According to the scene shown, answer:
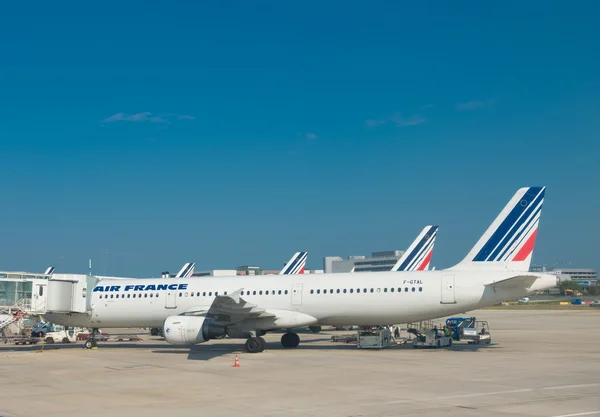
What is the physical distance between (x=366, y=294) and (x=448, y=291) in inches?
150

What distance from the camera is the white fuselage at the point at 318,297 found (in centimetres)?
2778

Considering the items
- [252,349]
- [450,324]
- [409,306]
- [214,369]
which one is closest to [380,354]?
Answer: [409,306]

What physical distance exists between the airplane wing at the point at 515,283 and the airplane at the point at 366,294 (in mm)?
40

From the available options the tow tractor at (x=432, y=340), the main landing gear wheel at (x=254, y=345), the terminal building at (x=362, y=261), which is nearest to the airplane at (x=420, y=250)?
the tow tractor at (x=432, y=340)

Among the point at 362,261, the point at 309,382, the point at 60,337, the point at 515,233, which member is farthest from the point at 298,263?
the point at 362,261

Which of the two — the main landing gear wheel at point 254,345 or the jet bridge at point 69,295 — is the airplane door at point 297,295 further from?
the jet bridge at point 69,295

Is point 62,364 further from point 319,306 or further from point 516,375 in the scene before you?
point 516,375

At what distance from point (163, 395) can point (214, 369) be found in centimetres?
611

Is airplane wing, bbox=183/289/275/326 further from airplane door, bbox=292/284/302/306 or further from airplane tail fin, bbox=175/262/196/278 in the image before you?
airplane tail fin, bbox=175/262/196/278

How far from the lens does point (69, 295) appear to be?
3316 cm

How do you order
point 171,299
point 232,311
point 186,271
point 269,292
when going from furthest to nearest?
point 186,271 < point 171,299 < point 269,292 < point 232,311

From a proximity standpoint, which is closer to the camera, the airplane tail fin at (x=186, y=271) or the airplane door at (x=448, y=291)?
the airplane door at (x=448, y=291)

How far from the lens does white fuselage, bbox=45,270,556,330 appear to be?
1094 inches

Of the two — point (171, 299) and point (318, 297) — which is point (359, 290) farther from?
point (171, 299)
